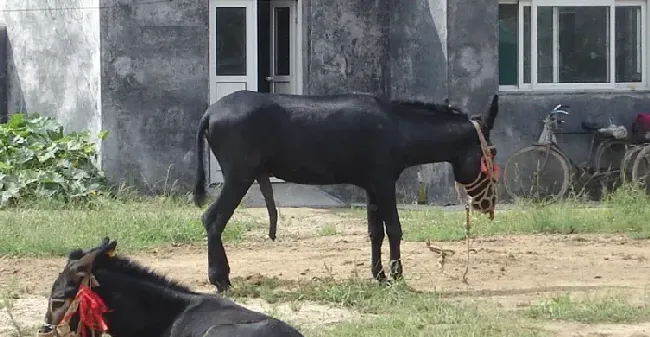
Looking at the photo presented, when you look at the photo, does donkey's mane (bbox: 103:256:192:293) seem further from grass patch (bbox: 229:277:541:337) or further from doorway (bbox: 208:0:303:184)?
doorway (bbox: 208:0:303:184)

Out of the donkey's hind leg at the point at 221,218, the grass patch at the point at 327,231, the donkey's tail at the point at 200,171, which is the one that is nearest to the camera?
the donkey's hind leg at the point at 221,218

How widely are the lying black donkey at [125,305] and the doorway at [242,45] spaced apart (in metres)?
10.8

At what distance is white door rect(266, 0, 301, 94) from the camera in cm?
1845

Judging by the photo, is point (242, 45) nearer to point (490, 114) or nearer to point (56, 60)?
point (56, 60)

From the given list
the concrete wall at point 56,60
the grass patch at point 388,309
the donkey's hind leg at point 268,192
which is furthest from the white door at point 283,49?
the grass patch at point 388,309

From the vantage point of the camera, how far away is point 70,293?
6.74 m

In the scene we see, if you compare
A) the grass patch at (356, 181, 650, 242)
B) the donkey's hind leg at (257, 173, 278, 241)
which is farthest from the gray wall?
the donkey's hind leg at (257, 173, 278, 241)

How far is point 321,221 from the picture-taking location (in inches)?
625

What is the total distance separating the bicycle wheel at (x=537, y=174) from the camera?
1758cm

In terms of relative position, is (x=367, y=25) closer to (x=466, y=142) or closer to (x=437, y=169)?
(x=437, y=169)

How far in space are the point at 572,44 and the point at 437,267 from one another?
284 inches

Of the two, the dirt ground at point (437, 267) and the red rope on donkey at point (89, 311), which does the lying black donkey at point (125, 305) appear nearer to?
the red rope on donkey at point (89, 311)

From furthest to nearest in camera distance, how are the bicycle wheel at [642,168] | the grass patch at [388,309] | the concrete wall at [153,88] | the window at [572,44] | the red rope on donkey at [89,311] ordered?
the window at [572,44], the bicycle wheel at [642,168], the concrete wall at [153,88], the grass patch at [388,309], the red rope on donkey at [89,311]

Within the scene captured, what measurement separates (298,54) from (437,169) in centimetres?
247
